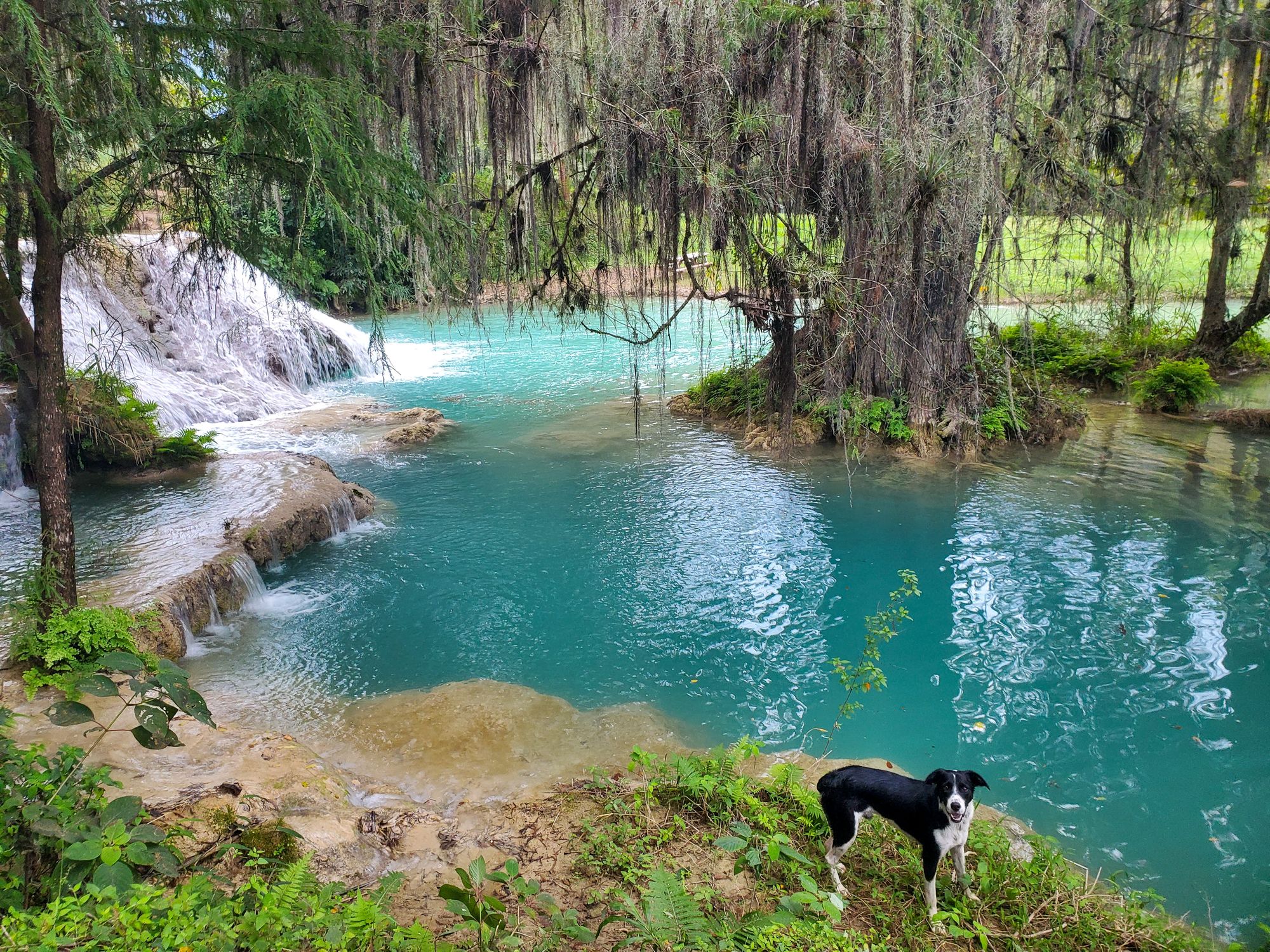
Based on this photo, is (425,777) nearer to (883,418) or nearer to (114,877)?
(114,877)

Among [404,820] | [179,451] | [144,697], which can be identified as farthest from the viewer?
[179,451]

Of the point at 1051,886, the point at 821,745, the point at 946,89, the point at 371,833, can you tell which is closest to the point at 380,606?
the point at 371,833

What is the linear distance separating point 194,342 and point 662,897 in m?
16.3

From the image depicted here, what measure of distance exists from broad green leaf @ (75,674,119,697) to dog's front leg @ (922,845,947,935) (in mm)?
3350

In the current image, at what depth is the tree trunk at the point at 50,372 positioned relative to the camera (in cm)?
466

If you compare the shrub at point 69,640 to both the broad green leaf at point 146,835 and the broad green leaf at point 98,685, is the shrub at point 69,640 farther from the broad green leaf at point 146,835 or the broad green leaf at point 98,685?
the broad green leaf at point 146,835

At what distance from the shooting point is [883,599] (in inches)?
305

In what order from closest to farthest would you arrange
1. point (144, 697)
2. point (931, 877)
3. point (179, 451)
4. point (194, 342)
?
point (144, 697), point (931, 877), point (179, 451), point (194, 342)

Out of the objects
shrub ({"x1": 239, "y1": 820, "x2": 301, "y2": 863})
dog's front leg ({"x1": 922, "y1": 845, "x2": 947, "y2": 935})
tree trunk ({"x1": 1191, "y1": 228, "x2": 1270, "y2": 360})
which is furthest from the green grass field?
shrub ({"x1": 239, "y1": 820, "x2": 301, "y2": 863})

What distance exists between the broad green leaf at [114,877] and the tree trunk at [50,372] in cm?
353

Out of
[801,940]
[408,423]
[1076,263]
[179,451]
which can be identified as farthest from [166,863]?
[1076,263]

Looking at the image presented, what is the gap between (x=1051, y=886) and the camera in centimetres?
363

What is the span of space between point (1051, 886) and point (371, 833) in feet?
11.0

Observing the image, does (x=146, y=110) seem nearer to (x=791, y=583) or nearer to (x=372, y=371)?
(x=791, y=583)
